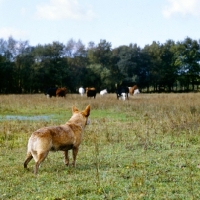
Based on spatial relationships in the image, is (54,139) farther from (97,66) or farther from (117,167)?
(97,66)

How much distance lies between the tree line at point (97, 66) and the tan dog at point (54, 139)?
51733mm

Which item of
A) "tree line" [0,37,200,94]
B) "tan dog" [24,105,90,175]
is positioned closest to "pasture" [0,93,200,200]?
"tan dog" [24,105,90,175]

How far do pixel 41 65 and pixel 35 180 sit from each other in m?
57.2

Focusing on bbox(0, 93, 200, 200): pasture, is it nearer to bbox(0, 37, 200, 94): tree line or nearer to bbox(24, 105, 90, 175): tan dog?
bbox(24, 105, 90, 175): tan dog

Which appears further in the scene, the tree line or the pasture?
the tree line

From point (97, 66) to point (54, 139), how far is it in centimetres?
6159

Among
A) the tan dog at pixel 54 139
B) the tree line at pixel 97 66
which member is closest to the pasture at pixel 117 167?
the tan dog at pixel 54 139

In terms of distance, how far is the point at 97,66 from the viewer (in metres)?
69.0

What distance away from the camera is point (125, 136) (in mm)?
12789

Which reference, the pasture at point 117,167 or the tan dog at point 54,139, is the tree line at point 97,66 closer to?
the pasture at point 117,167

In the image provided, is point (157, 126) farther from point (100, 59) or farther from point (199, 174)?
point (100, 59)

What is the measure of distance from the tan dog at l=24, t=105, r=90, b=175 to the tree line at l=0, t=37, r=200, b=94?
51.7 meters

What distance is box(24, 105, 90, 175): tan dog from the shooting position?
759 cm

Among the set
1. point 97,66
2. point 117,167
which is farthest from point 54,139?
point 97,66
